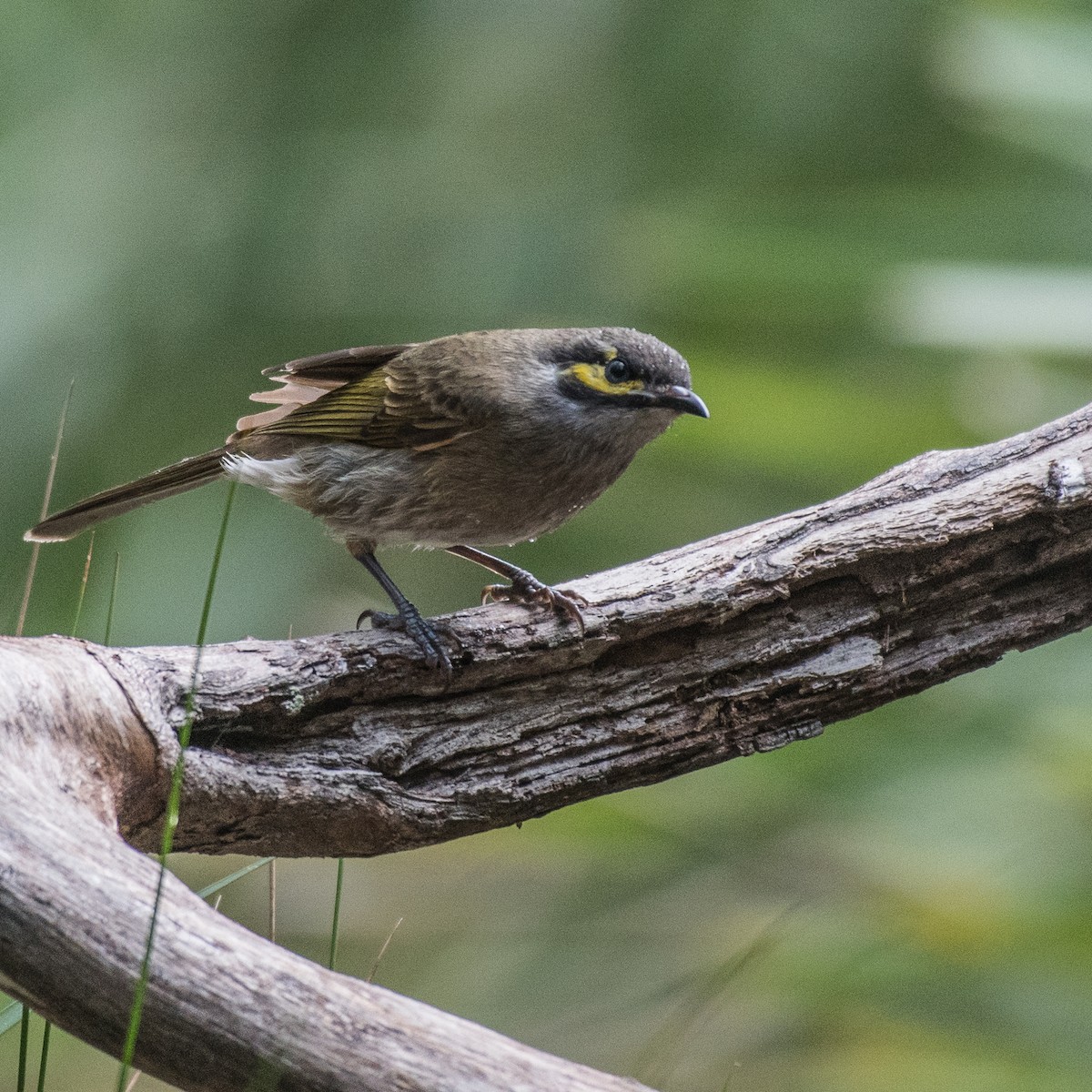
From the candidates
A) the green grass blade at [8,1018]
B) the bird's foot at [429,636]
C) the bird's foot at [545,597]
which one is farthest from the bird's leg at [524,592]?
the green grass blade at [8,1018]

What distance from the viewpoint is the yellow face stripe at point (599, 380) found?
4.02m

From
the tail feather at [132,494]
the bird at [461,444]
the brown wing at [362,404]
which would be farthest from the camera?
the tail feather at [132,494]

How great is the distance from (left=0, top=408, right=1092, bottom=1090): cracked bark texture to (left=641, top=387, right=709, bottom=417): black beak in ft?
1.54

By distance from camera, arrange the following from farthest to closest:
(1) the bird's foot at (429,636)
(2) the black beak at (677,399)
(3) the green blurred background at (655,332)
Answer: (3) the green blurred background at (655,332)
(2) the black beak at (677,399)
(1) the bird's foot at (429,636)

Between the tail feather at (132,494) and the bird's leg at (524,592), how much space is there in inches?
33.9

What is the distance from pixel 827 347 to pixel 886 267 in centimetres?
61

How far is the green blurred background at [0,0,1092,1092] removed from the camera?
4965 mm

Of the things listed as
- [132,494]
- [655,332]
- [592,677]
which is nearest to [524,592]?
[592,677]

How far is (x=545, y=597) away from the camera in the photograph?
365cm

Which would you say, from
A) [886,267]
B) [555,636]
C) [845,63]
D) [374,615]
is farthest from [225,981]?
[845,63]

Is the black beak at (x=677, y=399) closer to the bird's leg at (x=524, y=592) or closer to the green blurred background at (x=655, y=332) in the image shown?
the bird's leg at (x=524, y=592)

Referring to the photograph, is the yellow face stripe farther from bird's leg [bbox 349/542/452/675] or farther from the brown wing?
bird's leg [bbox 349/542/452/675]

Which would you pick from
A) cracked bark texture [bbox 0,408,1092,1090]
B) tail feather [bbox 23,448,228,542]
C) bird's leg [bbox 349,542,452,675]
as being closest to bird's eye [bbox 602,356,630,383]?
cracked bark texture [bbox 0,408,1092,1090]

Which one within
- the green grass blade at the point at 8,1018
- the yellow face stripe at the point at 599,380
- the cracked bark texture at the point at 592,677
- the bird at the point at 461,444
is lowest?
the green grass blade at the point at 8,1018
